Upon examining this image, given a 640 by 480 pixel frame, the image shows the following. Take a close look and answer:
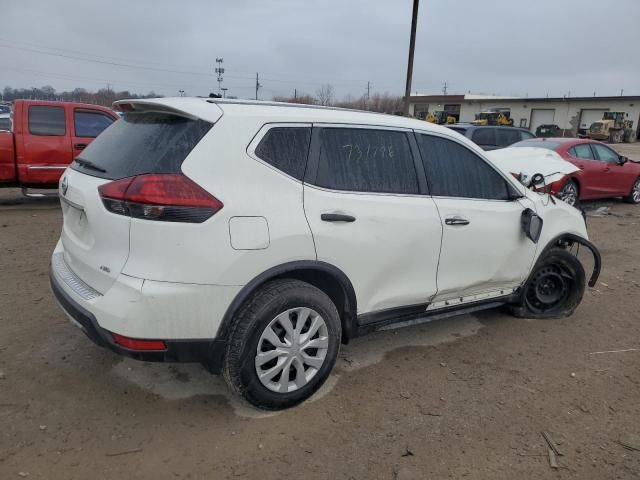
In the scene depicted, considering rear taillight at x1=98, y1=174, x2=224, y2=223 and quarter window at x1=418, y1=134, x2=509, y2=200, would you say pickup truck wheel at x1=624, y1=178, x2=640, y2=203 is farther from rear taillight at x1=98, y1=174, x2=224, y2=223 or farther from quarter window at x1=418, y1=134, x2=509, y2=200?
rear taillight at x1=98, y1=174, x2=224, y2=223

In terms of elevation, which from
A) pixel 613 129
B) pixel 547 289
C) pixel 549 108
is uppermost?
pixel 549 108

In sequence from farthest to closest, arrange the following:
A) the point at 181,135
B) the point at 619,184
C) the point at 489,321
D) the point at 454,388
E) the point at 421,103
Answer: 1. the point at 421,103
2. the point at 619,184
3. the point at 489,321
4. the point at 454,388
5. the point at 181,135

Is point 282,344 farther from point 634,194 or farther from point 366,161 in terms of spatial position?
point 634,194

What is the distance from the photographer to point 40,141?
7930 mm

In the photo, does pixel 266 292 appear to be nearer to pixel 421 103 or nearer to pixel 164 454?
pixel 164 454

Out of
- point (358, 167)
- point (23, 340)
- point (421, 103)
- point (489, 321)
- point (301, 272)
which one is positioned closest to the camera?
point (301, 272)

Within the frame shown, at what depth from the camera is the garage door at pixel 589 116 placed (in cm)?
5129

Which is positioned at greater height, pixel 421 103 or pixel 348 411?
pixel 421 103

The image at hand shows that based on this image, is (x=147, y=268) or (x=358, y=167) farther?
(x=358, y=167)

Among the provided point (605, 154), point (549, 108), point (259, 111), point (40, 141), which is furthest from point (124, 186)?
point (549, 108)

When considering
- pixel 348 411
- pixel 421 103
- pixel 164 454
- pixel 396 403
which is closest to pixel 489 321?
pixel 396 403

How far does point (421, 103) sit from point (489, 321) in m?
66.8

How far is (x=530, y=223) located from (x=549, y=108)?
58.5 m

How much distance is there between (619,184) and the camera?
36.4 ft
